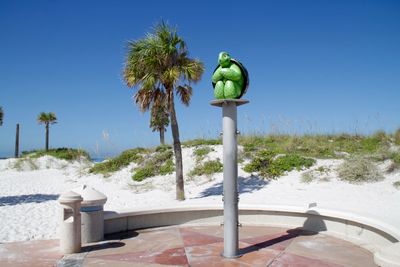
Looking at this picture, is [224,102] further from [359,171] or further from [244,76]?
[359,171]

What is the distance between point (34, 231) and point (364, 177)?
33.9ft

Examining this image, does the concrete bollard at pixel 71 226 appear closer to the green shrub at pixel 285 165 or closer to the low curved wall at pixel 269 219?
the low curved wall at pixel 269 219

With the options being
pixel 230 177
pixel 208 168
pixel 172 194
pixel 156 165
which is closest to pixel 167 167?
pixel 156 165

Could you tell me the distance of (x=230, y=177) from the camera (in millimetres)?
5375

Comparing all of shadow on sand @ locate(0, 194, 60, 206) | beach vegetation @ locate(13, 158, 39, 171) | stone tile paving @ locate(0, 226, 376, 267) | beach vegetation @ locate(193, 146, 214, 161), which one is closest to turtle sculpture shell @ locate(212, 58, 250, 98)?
stone tile paving @ locate(0, 226, 376, 267)

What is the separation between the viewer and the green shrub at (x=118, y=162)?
19.6 metres

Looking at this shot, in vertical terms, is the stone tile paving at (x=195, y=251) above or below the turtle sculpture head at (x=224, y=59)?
below

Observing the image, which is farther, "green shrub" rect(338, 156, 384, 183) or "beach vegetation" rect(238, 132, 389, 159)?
"beach vegetation" rect(238, 132, 389, 159)

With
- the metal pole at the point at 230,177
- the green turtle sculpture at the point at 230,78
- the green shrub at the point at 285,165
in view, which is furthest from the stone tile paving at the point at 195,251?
the green shrub at the point at 285,165

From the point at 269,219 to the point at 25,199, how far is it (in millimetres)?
10275

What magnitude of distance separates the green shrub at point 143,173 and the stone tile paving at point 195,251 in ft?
34.2

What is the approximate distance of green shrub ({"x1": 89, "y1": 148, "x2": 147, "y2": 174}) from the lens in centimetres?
1958

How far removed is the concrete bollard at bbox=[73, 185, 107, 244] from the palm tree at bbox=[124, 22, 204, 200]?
594cm

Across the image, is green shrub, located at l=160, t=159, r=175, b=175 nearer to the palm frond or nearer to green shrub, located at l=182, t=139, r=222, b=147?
green shrub, located at l=182, t=139, r=222, b=147
